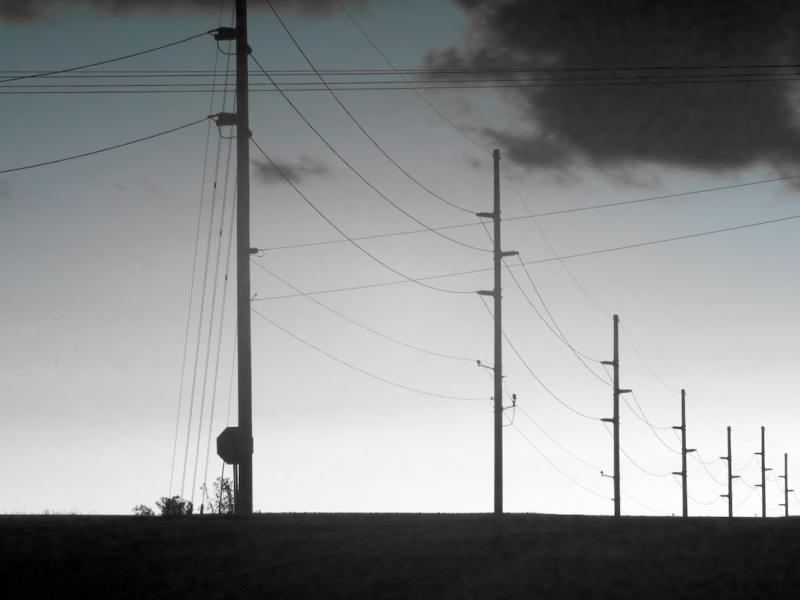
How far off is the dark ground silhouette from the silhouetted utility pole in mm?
6637

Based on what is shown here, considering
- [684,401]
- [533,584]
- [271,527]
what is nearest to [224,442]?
[271,527]

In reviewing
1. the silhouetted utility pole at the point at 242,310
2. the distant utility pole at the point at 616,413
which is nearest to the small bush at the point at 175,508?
the silhouetted utility pole at the point at 242,310

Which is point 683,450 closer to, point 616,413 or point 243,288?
point 616,413

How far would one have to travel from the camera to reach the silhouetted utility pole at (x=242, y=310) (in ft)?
96.5

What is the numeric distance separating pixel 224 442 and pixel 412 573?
1308cm

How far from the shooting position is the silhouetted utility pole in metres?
29.4

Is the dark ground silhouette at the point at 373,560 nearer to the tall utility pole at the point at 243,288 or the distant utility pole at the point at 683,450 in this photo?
the tall utility pole at the point at 243,288

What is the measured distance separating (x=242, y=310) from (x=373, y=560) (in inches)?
510

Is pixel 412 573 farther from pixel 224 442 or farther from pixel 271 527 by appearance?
pixel 224 442

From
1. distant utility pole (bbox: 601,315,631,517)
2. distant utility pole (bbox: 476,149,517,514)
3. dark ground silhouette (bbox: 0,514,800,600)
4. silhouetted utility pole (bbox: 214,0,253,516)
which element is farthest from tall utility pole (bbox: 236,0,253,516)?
distant utility pole (bbox: 601,315,631,517)

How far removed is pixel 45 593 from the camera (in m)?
15.3

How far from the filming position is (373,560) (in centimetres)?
1805

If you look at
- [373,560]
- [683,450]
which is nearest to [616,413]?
[683,450]

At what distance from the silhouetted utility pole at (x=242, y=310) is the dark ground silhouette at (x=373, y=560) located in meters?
6.64
